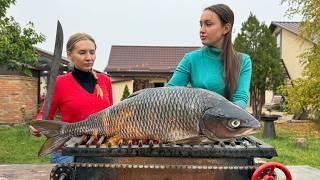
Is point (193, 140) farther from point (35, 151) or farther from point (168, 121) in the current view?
point (35, 151)

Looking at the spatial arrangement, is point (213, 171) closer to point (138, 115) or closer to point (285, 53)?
point (138, 115)

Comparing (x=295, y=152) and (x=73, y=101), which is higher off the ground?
(x=73, y=101)

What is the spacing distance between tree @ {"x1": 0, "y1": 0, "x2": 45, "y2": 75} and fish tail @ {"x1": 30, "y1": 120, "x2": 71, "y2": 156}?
9398 mm

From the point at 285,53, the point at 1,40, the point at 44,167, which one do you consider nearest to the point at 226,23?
the point at 44,167

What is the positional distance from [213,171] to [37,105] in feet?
52.0

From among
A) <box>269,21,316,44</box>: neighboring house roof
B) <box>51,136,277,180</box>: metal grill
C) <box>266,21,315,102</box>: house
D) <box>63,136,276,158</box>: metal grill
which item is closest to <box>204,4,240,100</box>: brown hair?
<box>51,136,277,180</box>: metal grill

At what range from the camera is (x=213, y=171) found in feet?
5.96

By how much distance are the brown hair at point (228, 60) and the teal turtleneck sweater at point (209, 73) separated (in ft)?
0.08

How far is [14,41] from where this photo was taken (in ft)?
38.0

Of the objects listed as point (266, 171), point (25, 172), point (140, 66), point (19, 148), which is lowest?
point (19, 148)

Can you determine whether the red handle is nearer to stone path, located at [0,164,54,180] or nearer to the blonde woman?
the blonde woman

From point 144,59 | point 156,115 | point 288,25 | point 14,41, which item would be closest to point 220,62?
point 156,115

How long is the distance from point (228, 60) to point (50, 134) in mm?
947

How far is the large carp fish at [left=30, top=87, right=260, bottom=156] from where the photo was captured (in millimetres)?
1731
